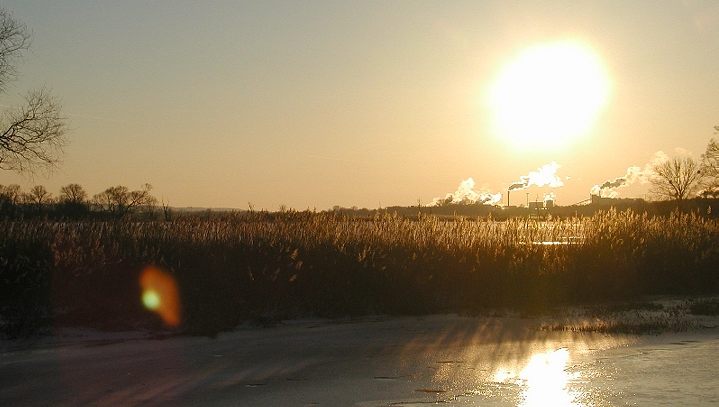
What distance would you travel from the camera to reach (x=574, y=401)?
9320mm

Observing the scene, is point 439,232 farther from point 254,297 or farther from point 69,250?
point 69,250

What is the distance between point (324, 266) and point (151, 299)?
3865mm

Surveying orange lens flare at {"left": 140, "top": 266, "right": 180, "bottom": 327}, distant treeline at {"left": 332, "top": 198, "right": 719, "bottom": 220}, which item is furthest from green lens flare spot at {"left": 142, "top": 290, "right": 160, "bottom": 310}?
distant treeline at {"left": 332, "top": 198, "right": 719, "bottom": 220}

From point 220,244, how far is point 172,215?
6.08 meters

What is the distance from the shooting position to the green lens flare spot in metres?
15.1

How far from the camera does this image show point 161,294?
15.7m

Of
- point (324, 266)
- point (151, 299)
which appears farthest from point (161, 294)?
point (324, 266)

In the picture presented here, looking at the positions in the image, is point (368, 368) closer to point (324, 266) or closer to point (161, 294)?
point (161, 294)

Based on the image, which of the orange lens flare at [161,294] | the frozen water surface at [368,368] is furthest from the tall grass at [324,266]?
the frozen water surface at [368,368]

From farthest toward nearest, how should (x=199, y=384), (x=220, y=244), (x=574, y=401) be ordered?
(x=220, y=244)
(x=199, y=384)
(x=574, y=401)

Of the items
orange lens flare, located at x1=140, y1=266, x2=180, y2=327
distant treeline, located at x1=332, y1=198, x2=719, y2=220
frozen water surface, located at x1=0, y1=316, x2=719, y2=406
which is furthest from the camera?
distant treeline, located at x1=332, y1=198, x2=719, y2=220

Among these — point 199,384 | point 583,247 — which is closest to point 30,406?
point 199,384

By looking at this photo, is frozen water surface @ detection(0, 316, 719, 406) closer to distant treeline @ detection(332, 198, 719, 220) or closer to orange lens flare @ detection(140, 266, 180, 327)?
orange lens flare @ detection(140, 266, 180, 327)

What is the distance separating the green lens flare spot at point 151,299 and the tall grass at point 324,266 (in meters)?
0.17
